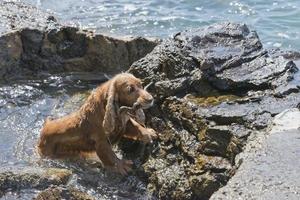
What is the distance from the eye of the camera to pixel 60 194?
571 centimetres

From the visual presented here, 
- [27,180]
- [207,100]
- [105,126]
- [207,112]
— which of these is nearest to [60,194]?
[27,180]

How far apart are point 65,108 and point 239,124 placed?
338 cm

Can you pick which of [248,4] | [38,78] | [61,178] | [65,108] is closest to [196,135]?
[61,178]

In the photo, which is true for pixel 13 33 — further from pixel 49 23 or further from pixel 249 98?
pixel 249 98

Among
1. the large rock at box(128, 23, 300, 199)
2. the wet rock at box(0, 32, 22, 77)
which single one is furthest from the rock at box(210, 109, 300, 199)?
the wet rock at box(0, 32, 22, 77)

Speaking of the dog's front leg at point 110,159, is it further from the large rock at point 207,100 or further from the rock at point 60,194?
the rock at point 60,194

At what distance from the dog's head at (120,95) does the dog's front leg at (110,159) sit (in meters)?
0.20

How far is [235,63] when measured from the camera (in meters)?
6.61

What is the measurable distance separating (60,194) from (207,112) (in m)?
1.50

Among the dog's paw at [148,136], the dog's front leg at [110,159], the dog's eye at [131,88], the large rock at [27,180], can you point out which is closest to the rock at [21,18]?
the dog's front leg at [110,159]

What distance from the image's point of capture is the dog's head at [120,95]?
6.35 meters

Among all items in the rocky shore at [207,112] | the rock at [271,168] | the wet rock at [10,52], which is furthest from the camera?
the wet rock at [10,52]

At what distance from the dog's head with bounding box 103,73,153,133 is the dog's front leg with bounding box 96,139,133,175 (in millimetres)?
201

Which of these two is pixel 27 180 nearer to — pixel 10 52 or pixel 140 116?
pixel 140 116
